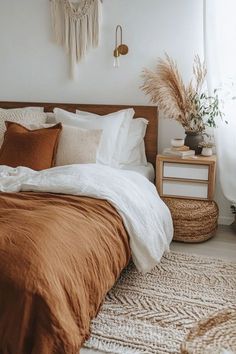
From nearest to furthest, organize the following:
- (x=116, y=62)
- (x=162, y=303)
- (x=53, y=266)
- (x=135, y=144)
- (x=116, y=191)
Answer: (x=53, y=266) → (x=162, y=303) → (x=116, y=191) → (x=135, y=144) → (x=116, y=62)

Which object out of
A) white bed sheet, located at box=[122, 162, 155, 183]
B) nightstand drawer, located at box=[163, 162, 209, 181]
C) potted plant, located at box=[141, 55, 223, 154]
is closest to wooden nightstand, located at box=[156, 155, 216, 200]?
nightstand drawer, located at box=[163, 162, 209, 181]

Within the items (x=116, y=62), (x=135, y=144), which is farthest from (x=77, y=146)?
(x=116, y=62)

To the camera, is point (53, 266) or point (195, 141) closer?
point (53, 266)

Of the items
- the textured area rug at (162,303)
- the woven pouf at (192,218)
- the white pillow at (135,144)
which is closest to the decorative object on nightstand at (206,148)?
the woven pouf at (192,218)

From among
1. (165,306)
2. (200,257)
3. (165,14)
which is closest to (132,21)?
(165,14)

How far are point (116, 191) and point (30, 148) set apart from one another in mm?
775

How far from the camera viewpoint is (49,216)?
1930 mm

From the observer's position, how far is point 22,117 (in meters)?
3.42

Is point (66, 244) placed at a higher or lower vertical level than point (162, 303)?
higher

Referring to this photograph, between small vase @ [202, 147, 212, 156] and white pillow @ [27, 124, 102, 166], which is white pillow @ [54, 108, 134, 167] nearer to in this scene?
white pillow @ [27, 124, 102, 166]

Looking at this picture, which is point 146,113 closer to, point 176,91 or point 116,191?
point 176,91

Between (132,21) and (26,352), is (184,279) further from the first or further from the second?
(132,21)

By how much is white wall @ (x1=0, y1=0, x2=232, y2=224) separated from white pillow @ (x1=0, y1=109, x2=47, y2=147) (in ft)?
1.20

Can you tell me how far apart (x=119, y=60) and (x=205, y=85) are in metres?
0.77
